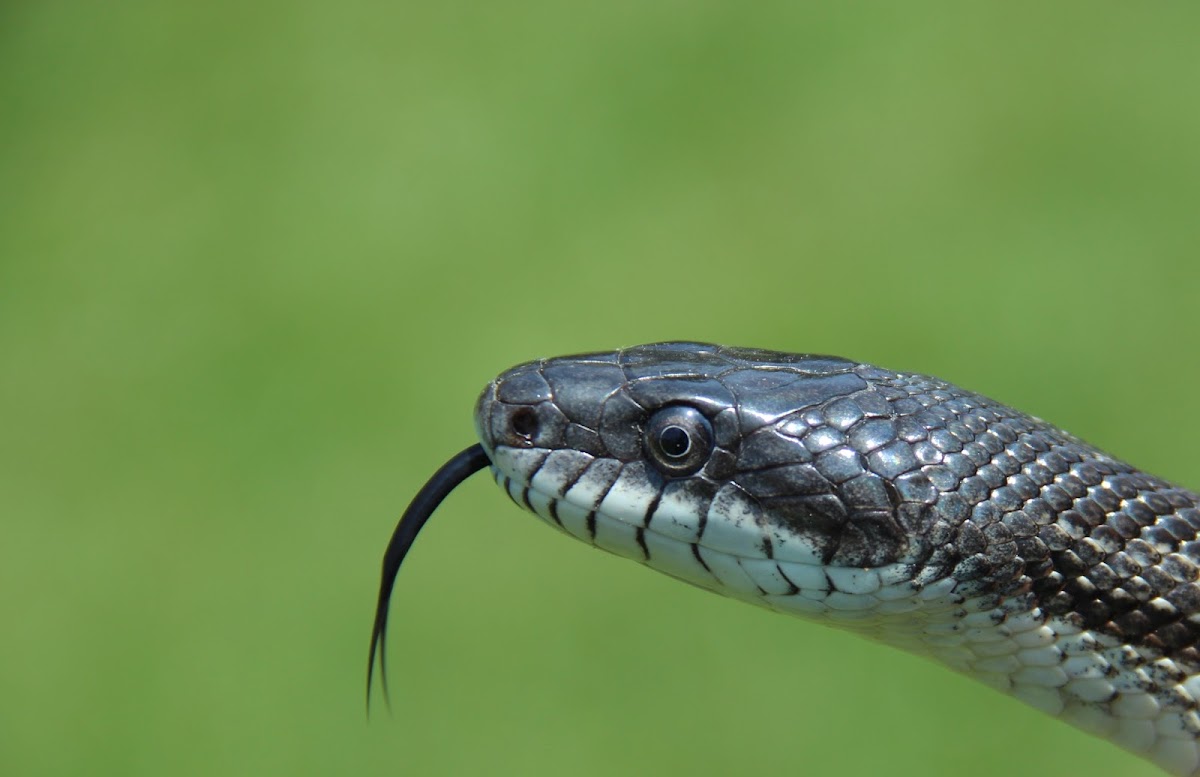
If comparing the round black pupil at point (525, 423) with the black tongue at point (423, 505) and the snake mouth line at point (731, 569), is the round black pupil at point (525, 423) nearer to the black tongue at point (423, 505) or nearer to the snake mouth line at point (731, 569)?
the snake mouth line at point (731, 569)

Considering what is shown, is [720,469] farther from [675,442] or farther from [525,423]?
[525,423]

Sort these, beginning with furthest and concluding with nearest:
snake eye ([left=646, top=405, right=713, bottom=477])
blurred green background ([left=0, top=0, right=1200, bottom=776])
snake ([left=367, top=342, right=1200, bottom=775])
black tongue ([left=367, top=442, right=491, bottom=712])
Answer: blurred green background ([left=0, top=0, right=1200, bottom=776])
black tongue ([left=367, top=442, right=491, bottom=712])
snake eye ([left=646, top=405, right=713, bottom=477])
snake ([left=367, top=342, right=1200, bottom=775])

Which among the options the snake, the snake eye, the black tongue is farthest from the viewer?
the black tongue

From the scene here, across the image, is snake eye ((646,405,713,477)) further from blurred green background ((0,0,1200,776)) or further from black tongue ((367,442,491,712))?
blurred green background ((0,0,1200,776))

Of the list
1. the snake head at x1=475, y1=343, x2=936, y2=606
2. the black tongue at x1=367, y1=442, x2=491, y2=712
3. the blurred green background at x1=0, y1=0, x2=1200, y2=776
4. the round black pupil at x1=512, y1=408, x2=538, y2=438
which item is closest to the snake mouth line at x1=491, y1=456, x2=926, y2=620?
the snake head at x1=475, y1=343, x2=936, y2=606

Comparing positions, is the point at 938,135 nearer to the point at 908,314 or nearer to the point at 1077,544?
the point at 908,314

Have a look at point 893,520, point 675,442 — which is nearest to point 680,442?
point 675,442

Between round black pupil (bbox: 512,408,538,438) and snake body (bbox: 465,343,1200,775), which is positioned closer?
snake body (bbox: 465,343,1200,775)

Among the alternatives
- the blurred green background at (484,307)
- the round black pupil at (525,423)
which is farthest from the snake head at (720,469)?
the blurred green background at (484,307)
